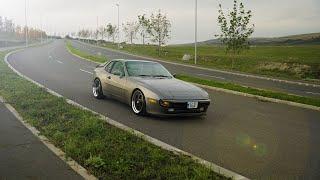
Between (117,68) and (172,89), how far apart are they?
2627 mm

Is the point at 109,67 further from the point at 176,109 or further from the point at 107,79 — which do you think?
the point at 176,109

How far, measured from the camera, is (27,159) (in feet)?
19.1

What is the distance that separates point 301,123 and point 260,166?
4.04m

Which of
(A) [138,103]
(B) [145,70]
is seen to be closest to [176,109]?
(A) [138,103]

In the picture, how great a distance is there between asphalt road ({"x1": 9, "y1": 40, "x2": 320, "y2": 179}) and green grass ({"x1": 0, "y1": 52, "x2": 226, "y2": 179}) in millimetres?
693

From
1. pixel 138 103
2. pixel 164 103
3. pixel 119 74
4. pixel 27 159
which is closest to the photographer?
pixel 27 159

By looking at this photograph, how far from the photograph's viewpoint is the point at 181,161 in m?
5.54

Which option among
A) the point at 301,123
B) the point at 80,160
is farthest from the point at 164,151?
the point at 301,123

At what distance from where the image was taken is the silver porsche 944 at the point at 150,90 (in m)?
8.73

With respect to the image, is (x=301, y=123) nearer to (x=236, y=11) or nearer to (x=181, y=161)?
(x=181, y=161)

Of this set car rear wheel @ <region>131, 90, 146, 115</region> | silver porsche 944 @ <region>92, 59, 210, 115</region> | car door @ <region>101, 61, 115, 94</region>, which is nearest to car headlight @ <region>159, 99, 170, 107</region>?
silver porsche 944 @ <region>92, 59, 210, 115</region>

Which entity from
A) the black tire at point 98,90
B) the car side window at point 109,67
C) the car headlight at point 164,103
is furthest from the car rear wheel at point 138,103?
the black tire at point 98,90

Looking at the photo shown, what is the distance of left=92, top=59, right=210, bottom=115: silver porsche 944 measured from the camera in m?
8.73

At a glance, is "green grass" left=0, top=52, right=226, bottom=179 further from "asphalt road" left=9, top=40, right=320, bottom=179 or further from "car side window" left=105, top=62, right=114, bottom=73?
"car side window" left=105, top=62, right=114, bottom=73
